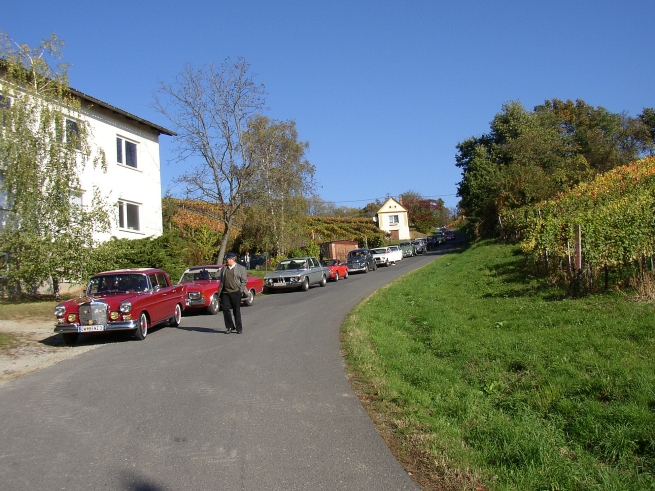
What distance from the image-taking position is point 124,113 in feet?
80.4

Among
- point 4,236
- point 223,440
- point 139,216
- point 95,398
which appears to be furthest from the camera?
point 139,216

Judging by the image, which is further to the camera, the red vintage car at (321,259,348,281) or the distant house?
the distant house

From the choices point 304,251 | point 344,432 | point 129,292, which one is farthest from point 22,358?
point 304,251

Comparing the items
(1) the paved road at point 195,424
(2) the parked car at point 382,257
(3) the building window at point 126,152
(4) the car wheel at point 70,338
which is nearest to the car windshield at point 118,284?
(4) the car wheel at point 70,338

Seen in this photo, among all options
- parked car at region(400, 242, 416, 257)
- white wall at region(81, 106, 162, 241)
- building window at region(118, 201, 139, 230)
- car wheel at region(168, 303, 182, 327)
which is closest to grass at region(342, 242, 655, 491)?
car wheel at region(168, 303, 182, 327)

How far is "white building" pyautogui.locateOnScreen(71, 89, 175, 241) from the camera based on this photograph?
23203 millimetres

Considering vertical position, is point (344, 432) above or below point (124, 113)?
below

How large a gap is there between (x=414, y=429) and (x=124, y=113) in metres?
22.5

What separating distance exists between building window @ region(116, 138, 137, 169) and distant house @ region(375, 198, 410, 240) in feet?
214

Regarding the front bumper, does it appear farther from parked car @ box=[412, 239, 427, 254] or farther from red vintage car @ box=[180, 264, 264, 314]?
parked car @ box=[412, 239, 427, 254]

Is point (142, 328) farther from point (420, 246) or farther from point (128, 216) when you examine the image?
point (420, 246)

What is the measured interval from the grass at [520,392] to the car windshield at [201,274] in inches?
Answer: 278

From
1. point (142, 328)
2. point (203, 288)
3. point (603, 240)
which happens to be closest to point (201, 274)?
point (203, 288)

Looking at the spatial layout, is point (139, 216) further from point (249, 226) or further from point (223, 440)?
point (223, 440)
